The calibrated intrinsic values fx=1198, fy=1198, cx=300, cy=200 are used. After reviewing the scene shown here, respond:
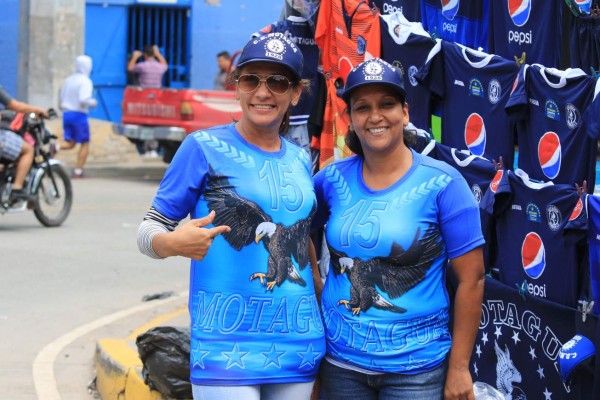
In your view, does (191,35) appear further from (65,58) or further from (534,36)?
(534,36)

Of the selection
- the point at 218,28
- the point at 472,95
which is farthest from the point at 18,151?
the point at 218,28

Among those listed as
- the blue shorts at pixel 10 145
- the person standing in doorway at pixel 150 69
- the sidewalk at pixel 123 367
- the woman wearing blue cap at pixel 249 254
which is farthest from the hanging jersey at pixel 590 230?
the person standing in doorway at pixel 150 69

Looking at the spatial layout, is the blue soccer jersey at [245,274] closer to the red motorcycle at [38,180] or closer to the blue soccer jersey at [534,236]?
the blue soccer jersey at [534,236]

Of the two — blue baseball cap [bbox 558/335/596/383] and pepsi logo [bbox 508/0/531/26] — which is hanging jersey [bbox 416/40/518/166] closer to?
pepsi logo [bbox 508/0/531/26]

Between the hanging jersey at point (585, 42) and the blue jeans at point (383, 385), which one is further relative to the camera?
the hanging jersey at point (585, 42)

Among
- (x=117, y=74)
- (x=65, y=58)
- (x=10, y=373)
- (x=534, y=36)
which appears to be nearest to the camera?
(x=534, y=36)

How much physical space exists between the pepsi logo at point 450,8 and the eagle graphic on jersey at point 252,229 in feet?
9.42

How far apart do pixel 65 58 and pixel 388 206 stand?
1818 centimetres

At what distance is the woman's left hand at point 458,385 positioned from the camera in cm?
381

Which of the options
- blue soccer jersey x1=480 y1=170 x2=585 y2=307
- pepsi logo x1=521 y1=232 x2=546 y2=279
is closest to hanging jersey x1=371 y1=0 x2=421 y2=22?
blue soccer jersey x1=480 y1=170 x2=585 y2=307

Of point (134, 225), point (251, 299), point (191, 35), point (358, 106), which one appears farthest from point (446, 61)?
point (191, 35)

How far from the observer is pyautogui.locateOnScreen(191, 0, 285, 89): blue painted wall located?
23.6 metres

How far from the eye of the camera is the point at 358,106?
3.91 meters

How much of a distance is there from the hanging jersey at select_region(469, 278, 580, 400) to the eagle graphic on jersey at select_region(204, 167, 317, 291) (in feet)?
6.53
